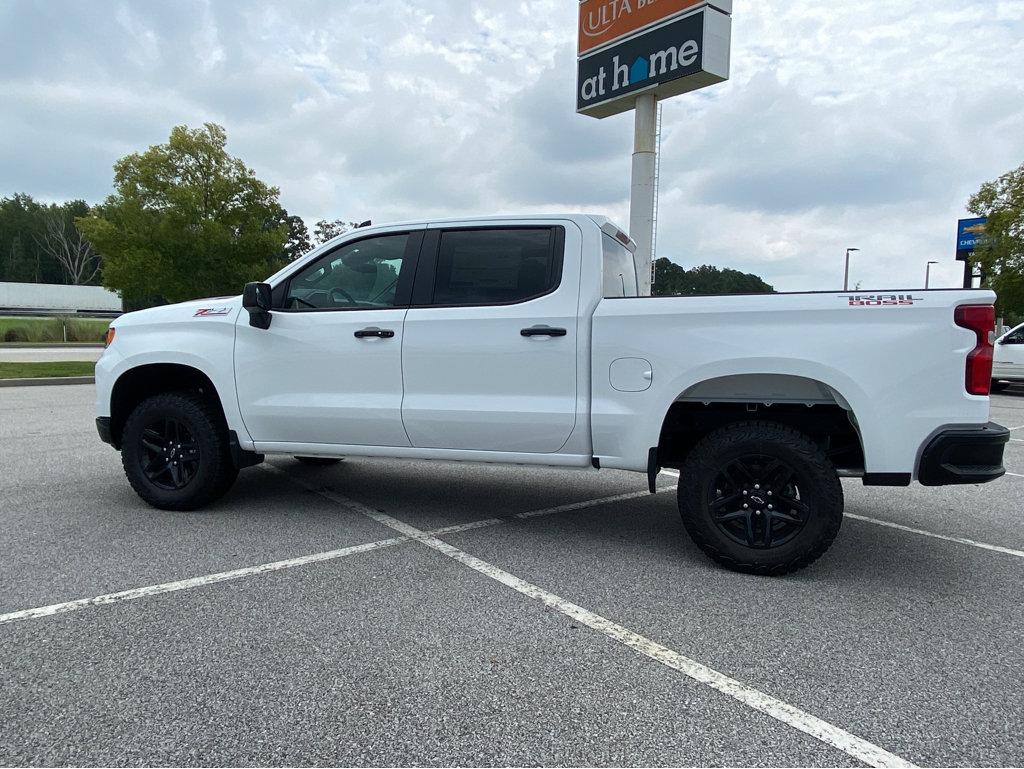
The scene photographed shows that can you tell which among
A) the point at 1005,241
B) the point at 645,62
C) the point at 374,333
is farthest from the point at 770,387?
the point at 1005,241

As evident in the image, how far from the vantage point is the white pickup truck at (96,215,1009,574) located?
132 inches

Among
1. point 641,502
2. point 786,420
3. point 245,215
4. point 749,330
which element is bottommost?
point 641,502

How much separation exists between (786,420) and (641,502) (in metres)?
1.62

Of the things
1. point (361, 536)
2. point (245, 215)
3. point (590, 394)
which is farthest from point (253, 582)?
point (245, 215)

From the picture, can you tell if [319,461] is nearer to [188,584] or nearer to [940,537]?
[188,584]

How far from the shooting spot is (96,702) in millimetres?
2355

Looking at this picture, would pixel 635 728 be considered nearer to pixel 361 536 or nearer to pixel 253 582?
pixel 253 582

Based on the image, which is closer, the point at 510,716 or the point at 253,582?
the point at 510,716

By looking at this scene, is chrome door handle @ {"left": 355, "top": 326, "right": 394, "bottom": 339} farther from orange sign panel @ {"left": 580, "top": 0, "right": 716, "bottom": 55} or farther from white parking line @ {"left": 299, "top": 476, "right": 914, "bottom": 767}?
orange sign panel @ {"left": 580, "top": 0, "right": 716, "bottom": 55}

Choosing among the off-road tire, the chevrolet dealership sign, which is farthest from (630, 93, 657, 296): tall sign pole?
the off-road tire

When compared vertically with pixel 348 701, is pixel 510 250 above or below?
above

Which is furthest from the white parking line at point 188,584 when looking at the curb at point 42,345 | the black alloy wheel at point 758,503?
the curb at point 42,345

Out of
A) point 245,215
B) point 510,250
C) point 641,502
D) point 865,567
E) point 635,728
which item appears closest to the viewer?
point 635,728

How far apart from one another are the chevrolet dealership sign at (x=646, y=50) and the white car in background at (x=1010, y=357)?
908 centimetres
